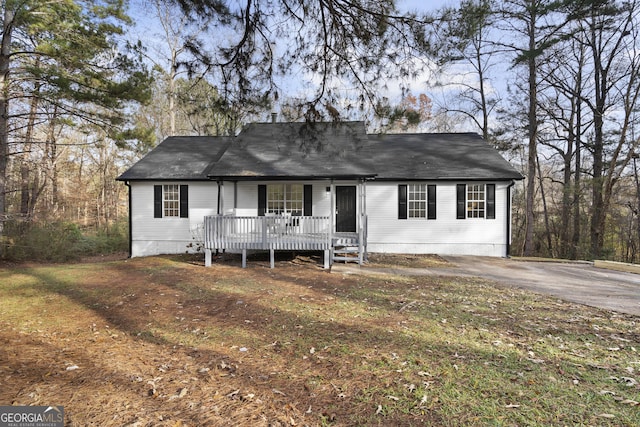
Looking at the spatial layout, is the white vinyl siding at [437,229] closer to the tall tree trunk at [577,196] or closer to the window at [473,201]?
the window at [473,201]

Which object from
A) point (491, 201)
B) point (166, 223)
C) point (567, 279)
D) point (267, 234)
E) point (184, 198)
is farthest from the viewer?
point (166, 223)

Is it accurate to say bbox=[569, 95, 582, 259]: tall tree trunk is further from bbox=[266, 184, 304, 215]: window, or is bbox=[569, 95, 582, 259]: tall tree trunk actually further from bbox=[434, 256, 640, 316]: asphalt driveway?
bbox=[266, 184, 304, 215]: window

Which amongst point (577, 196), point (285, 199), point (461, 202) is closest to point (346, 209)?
point (285, 199)

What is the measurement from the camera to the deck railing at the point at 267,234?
33.1ft

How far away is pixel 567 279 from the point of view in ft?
27.9

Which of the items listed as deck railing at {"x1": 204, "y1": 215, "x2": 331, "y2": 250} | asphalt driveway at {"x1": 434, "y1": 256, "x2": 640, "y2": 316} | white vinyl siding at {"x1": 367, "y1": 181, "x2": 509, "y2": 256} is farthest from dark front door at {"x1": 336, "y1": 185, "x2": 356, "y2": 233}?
Result: asphalt driveway at {"x1": 434, "y1": 256, "x2": 640, "y2": 316}

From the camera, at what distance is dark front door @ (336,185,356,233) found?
12500 mm

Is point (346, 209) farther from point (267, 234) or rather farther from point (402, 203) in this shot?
point (267, 234)

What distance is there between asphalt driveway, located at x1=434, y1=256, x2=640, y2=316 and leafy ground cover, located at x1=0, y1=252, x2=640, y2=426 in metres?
0.77

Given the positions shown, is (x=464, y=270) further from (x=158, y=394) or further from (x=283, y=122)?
(x=158, y=394)

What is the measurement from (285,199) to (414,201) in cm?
504

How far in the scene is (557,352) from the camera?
4090 mm

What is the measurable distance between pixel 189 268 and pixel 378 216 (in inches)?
279

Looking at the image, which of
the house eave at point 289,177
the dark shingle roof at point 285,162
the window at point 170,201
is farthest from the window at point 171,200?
the house eave at point 289,177
